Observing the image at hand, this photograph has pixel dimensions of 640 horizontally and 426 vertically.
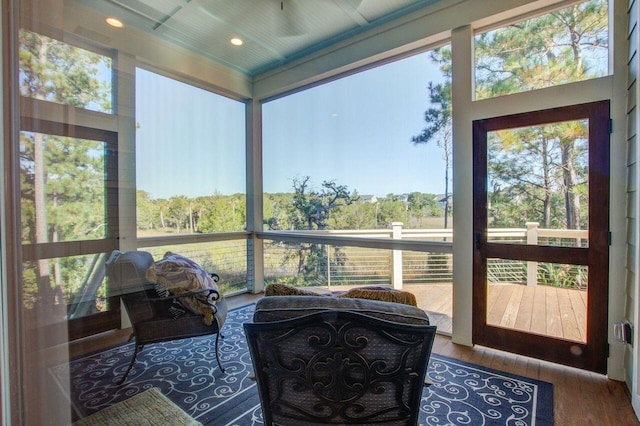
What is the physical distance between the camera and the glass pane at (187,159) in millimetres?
3260

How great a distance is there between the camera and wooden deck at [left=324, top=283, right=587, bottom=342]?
7.45 ft

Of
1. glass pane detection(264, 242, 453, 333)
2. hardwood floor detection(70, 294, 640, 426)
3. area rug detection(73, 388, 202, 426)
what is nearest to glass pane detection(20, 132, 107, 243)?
hardwood floor detection(70, 294, 640, 426)

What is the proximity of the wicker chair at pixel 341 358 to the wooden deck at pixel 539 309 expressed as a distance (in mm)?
1889

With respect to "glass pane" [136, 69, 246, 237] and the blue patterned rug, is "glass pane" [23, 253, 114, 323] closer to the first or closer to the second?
the blue patterned rug

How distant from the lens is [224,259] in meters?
4.17

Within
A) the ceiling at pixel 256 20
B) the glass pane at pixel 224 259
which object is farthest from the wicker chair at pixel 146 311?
the ceiling at pixel 256 20

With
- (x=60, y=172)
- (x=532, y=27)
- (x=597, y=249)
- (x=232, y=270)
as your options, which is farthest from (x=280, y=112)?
(x=597, y=249)

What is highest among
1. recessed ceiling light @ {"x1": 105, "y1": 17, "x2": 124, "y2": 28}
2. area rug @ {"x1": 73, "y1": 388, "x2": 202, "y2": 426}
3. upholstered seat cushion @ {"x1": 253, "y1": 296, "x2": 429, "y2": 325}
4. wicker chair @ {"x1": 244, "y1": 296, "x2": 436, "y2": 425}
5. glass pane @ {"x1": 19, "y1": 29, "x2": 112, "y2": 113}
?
recessed ceiling light @ {"x1": 105, "y1": 17, "x2": 124, "y2": 28}

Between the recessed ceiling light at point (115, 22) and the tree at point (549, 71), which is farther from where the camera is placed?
the recessed ceiling light at point (115, 22)

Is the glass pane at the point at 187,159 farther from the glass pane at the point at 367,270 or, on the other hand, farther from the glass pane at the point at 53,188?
the glass pane at the point at 53,188

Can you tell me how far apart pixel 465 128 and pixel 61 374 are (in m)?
3.12

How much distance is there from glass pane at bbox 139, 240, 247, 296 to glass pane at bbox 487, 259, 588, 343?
128 inches

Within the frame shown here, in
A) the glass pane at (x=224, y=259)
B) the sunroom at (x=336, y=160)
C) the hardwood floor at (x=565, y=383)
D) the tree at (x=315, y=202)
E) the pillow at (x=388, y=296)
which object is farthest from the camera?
the tree at (x=315, y=202)

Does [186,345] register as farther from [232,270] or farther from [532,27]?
[532,27]
